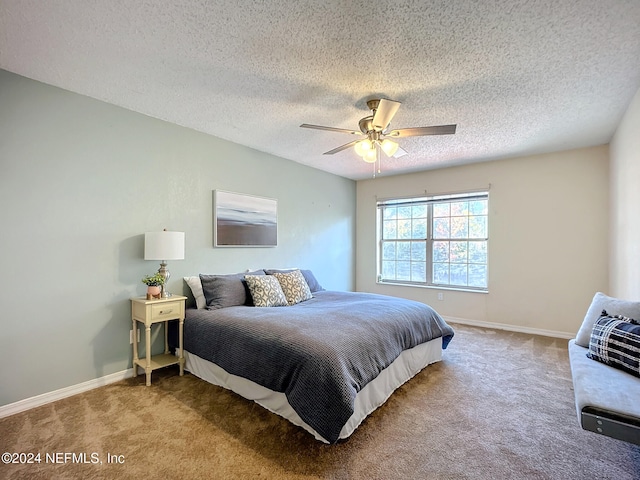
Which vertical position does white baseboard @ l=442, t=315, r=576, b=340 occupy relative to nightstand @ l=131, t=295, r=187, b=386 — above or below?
below

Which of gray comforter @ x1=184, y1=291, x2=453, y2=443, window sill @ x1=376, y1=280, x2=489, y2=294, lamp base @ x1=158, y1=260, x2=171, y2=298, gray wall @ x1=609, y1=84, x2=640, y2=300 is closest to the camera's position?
gray comforter @ x1=184, y1=291, x2=453, y2=443

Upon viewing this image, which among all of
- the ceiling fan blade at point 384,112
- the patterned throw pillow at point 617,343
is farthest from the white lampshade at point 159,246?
the patterned throw pillow at point 617,343

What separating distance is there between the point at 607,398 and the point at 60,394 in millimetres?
3634

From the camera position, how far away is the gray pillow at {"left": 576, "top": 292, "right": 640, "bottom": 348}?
2.18 m

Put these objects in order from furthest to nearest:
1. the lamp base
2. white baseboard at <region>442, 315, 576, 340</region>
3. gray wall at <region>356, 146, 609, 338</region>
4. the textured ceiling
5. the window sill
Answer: the window sill < white baseboard at <region>442, 315, 576, 340</region> < gray wall at <region>356, 146, 609, 338</region> < the lamp base < the textured ceiling

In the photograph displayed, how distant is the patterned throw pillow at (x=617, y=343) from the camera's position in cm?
184

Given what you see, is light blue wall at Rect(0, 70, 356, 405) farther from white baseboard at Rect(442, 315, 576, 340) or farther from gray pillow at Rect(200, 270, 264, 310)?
white baseboard at Rect(442, 315, 576, 340)

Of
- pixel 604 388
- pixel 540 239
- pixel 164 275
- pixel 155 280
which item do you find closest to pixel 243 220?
pixel 164 275

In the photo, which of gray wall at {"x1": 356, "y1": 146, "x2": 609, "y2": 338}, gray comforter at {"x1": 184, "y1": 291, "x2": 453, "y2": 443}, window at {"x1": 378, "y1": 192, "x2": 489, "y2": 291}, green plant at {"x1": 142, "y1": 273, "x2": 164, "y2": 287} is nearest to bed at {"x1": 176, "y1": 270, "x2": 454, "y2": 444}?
gray comforter at {"x1": 184, "y1": 291, "x2": 453, "y2": 443}

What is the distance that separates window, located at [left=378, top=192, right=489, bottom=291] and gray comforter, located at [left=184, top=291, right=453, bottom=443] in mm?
1994

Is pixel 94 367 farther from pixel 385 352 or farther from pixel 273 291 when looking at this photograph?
pixel 385 352

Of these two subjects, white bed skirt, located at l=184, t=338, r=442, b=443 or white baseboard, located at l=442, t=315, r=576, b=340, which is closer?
white bed skirt, located at l=184, t=338, r=442, b=443

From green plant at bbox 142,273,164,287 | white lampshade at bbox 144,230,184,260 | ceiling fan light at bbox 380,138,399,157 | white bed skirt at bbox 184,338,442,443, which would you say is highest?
ceiling fan light at bbox 380,138,399,157

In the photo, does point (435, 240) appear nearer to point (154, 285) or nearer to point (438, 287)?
point (438, 287)
